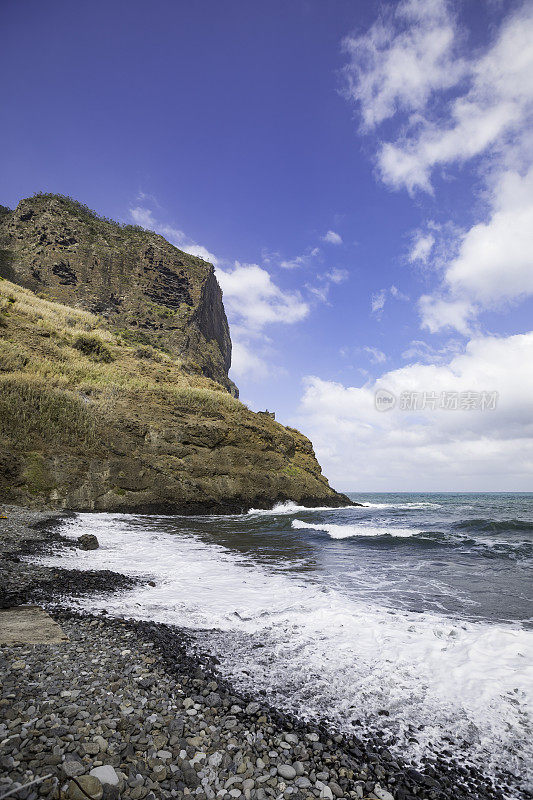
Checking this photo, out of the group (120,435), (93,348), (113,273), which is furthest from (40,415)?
(113,273)

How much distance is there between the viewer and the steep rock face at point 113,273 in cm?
4681

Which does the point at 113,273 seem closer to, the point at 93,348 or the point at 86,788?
the point at 93,348

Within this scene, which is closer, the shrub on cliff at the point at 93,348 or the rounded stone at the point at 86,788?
the rounded stone at the point at 86,788

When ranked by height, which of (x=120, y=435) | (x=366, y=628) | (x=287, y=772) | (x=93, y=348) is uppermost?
(x=93, y=348)

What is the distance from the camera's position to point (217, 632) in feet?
17.6

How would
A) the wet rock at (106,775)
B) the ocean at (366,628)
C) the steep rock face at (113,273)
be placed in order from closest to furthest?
the wet rock at (106,775)
the ocean at (366,628)
the steep rock face at (113,273)

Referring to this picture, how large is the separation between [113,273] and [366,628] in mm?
55685

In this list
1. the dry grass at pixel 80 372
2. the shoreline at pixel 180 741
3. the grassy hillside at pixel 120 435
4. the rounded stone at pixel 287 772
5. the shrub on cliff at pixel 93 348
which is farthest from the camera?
the shrub on cliff at pixel 93 348

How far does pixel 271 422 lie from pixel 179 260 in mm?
40165

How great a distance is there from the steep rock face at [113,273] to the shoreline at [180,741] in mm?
40578

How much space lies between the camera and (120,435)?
2041 centimetres

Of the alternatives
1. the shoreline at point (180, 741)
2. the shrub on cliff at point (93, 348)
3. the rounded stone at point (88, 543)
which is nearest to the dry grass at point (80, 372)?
the shrub on cliff at point (93, 348)

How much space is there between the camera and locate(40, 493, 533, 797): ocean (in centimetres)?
349

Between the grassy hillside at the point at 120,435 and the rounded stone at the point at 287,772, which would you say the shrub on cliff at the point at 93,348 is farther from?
the rounded stone at the point at 287,772
